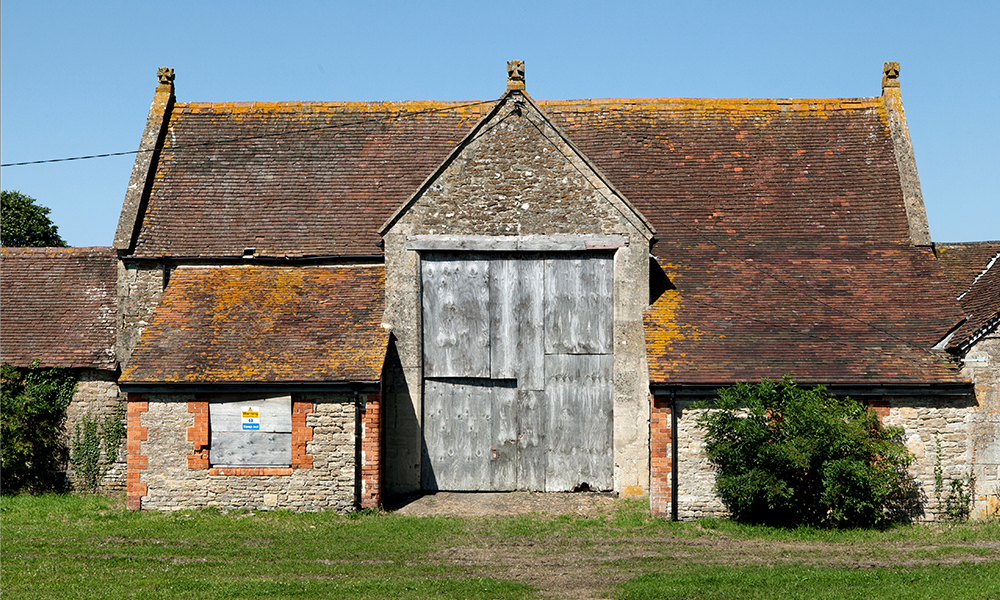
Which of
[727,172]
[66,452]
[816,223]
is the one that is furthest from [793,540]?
[66,452]

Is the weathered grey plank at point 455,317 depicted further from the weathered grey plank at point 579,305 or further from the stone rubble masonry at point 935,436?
the stone rubble masonry at point 935,436

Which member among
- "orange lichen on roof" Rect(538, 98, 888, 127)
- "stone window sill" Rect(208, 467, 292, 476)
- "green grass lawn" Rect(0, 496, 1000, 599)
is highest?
"orange lichen on roof" Rect(538, 98, 888, 127)

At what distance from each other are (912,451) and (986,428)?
136 cm

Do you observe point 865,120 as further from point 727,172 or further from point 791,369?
point 791,369

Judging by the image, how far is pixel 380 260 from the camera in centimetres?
2011

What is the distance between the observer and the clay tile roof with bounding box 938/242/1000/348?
1727 cm

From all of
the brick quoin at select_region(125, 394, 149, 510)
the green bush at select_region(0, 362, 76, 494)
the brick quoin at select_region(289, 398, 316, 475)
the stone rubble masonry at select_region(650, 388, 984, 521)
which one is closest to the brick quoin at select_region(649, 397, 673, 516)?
the stone rubble masonry at select_region(650, 388, 984, 521)

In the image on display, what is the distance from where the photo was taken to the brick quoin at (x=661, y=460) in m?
17.1

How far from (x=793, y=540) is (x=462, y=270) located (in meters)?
8.13

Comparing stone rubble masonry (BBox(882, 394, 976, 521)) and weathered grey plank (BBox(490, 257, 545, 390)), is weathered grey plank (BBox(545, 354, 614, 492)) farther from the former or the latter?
stone rubble masonry (BBox(882, 394, 976, 521))

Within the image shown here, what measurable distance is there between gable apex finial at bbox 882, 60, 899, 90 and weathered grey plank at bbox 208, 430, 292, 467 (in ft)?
55.1

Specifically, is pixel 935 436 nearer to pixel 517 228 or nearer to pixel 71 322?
pixel 517 228

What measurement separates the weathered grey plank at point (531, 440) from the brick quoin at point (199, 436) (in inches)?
243

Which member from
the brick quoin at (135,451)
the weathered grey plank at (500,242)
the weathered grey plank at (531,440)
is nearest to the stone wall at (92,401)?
the brick quoin at (135,451)
